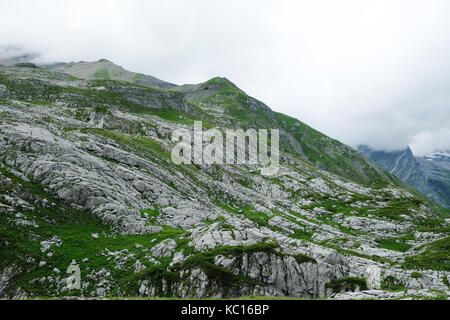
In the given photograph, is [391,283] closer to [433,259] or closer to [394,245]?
[433,259]

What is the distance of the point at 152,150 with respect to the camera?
255 ft

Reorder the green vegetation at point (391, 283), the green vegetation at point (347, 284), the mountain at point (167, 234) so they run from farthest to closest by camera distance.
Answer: the green vegetation at point (391, 283) < the green vegetation at point (347, 284) < the mountain at point (167, 234)

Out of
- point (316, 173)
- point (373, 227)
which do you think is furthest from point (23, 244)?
point (316, 173)

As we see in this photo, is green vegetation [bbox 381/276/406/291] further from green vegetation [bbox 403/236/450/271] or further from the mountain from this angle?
green vegetation [bbox 403/236/450/271]

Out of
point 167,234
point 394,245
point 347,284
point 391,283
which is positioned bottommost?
point 391,283

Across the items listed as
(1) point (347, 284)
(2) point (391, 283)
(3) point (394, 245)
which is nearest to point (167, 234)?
(1) point (347, 284)

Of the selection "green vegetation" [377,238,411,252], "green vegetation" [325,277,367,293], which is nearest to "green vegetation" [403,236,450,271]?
"green vegetation" [377,238,411,252]

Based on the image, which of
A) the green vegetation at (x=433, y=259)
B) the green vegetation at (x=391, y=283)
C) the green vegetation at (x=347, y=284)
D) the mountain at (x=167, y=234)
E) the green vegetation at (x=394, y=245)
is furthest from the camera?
the green vegetation at (x=394, y=245)

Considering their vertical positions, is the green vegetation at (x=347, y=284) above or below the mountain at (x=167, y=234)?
below

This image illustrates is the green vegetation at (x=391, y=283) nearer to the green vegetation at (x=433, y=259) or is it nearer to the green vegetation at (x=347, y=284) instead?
the green vegetation at (x=347, y=284)

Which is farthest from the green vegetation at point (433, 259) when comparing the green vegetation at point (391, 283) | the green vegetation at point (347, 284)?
the green vegetation at point (347, 284)
